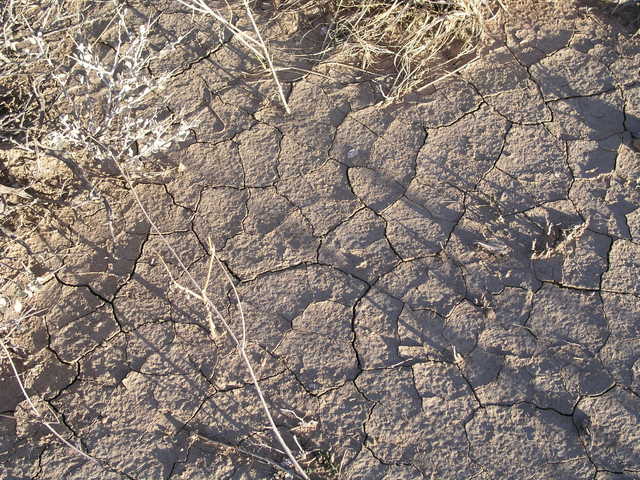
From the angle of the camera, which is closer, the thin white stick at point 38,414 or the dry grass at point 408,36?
the thin white stick at point 38,414

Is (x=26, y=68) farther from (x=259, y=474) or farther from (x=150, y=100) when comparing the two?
(x=259, y=474)

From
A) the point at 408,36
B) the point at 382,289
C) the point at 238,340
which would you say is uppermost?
the point at 408,36

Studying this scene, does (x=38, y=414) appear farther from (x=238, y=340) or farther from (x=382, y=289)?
(x=382, y=289)

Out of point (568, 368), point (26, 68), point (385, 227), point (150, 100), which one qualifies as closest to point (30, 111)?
point (26, 68)

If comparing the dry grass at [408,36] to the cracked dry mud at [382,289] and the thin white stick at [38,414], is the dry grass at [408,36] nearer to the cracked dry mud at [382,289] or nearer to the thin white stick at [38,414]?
the cracked dry mud at [382,289]

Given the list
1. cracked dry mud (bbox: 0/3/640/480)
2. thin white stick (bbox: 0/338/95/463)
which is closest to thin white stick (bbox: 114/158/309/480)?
cracked dry mud (bbox: 0/3/640/480)

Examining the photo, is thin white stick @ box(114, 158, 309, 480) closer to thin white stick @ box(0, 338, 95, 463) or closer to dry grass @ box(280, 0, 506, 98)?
thin white stick @ box(0, 338, 95, 463)

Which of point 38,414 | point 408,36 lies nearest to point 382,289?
point 408,36

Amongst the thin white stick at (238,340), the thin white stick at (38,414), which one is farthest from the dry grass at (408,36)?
the thin white stick at (38,414)
